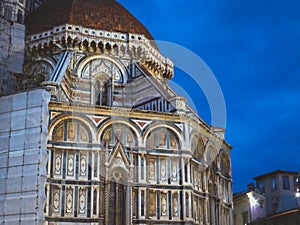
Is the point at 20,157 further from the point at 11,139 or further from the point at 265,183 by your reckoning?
the point at 265,183

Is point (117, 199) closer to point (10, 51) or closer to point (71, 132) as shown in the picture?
point (71, 132)

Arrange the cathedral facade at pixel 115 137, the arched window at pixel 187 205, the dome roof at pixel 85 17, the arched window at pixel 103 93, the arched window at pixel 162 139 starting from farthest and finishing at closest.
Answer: the dome roof at pixel 85 17, the arched window at pixel 103 93, the arched window at pixel 162 139, the arched window at pixel 187 205, the cathedral facade at pixel 115 137

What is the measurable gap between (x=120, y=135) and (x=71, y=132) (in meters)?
2.13

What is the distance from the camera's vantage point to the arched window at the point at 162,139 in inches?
958

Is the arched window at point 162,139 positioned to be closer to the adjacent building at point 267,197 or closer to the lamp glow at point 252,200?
the adjacent building at point 267,197

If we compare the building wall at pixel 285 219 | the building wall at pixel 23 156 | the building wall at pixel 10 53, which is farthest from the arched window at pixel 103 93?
the building wall at pixel 285 219

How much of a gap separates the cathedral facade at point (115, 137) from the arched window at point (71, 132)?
0.04 metres

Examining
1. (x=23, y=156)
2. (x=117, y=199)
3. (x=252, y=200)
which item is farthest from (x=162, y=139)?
(x=252, y=200)

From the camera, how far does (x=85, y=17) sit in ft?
98.7

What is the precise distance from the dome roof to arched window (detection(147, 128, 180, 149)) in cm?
778

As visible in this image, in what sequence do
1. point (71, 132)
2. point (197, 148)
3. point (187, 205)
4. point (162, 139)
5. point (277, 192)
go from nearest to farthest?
point (71, 132), point (187, 205), point (162, 139), point (197, 148), point (277, 192)

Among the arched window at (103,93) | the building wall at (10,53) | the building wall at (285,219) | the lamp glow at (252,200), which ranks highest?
the building wall at (10,53)

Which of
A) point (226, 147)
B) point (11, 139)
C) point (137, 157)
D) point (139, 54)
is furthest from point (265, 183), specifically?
point (11, 139)

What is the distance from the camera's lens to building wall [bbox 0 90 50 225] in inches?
840
